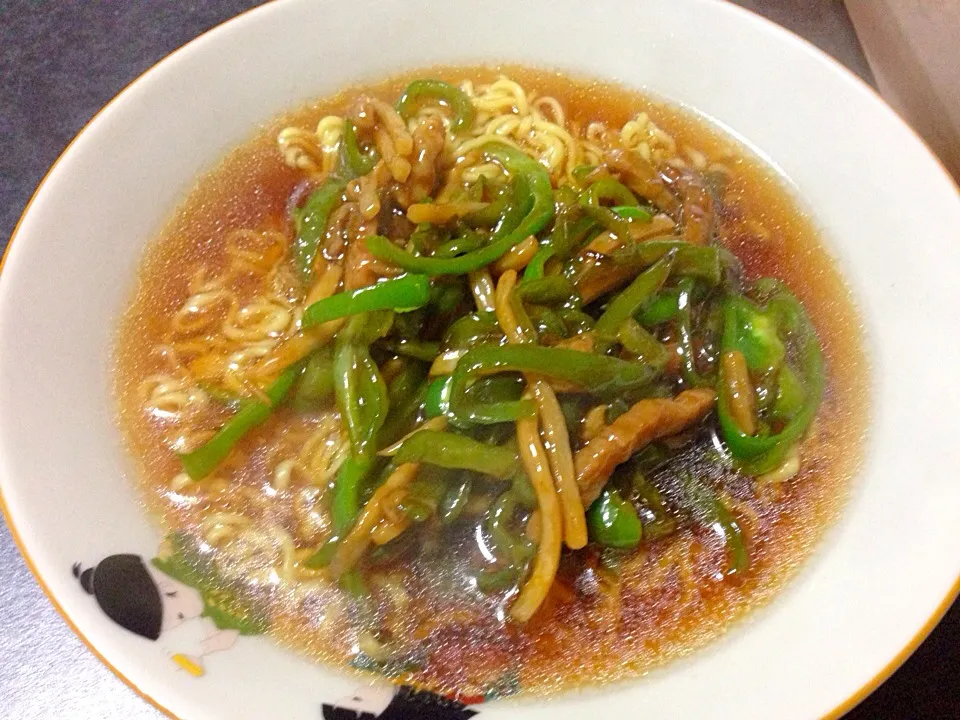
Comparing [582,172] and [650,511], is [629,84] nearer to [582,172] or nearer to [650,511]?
[582,172]

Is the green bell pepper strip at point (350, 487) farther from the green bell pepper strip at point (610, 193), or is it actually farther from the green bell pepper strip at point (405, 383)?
the green bell pepper strip at point (610, 193)

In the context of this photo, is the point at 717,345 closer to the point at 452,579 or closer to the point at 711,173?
the point at 711,173

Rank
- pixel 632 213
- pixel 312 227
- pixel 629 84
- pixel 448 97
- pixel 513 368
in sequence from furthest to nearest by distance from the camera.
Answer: pixel 629 84 → pixel 448 97 → pixel 312 227 → pixel 632 213 → pixel 513 368

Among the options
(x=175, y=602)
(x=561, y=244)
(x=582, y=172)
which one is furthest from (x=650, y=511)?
(x=175, y=602)


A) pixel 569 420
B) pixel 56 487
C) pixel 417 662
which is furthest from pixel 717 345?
pixel 56 487

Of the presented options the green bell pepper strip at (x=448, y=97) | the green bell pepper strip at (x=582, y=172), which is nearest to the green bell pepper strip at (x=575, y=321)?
the green bell pepper strip at (x=582, y=172)
